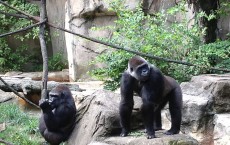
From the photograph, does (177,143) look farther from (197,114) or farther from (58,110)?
(58,110)

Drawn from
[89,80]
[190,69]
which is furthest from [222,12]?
[89,80]

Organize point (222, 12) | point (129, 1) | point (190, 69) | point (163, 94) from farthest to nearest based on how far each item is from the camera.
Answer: point (129, 1) < point (222, 12) < point (190, 69) < point (163, 94)

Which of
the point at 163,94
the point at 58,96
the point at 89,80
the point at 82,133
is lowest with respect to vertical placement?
the point at 89,80

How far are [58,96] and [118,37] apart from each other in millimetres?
1904

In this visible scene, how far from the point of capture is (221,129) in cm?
538

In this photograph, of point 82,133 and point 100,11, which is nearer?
point 82,133

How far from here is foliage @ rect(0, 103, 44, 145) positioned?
6043 millimetres

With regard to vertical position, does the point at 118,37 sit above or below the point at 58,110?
above

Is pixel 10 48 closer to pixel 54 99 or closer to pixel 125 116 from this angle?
pixel 54 99

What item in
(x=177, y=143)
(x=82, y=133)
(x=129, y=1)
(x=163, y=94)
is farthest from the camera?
(x=129, y=1)

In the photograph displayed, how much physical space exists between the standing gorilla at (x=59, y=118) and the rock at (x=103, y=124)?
12cm

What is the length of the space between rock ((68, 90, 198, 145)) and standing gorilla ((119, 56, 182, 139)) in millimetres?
157

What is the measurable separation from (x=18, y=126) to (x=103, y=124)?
86.3 inches

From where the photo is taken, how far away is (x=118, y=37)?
7.17 m
